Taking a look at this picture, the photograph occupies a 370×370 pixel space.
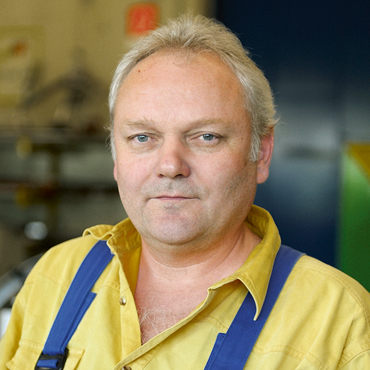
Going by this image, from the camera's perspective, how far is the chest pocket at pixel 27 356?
115cm

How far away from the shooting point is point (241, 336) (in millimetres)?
1014

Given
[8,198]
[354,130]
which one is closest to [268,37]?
[354,130]

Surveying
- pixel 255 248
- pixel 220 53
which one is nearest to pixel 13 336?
pixel 255 248

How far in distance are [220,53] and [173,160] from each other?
334 mm

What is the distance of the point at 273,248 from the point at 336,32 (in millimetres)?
2824

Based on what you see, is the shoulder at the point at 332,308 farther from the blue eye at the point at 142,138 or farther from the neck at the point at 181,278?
the blue eye at the point at 142,138

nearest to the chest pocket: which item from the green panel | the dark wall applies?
the green panel

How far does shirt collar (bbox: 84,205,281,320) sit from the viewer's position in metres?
1.07

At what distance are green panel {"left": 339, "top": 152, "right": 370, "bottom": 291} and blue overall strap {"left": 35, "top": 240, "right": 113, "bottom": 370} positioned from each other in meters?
1.78

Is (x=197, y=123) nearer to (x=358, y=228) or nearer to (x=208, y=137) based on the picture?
(x=208, y=137)

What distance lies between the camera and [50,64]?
409cm

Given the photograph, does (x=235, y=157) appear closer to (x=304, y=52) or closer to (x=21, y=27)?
(x=304, y=52)

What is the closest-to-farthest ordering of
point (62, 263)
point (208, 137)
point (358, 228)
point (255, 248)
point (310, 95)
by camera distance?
point (208, 137) → point (255, 248) → point (62, 263) → point (358, 228) → point (310, 95)

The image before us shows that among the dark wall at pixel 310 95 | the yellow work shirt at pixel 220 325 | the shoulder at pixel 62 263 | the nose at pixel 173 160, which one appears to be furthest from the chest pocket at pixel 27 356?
the dark wall at pixel 310 95
